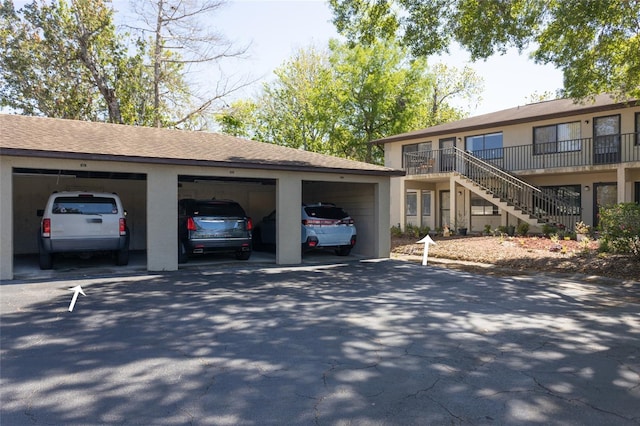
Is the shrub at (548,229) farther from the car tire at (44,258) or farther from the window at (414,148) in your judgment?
the car tire at (44,258)

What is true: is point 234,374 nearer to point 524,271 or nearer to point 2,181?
point 2,181

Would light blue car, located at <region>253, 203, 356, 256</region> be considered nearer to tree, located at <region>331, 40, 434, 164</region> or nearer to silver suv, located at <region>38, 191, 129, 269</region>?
silver suv, located at <region>38, 191, 129, 269</region>

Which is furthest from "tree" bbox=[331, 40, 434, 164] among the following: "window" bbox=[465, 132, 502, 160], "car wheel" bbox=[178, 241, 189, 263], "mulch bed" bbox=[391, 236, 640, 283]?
"car wheel" bbox=[178, 241, 189, 263]

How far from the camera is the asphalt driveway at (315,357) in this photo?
338 cm

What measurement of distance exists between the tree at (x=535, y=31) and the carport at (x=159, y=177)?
4263mm

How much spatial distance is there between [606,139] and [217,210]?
53.0 ft

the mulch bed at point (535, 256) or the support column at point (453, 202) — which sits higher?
the support column at point (453, 202)

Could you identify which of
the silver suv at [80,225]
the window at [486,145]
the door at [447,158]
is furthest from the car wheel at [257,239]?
the window at [486,145]

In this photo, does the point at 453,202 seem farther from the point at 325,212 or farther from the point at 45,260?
the point at 45,260

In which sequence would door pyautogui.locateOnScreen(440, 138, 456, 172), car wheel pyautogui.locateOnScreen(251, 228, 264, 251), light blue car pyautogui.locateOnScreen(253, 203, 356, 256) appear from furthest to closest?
door pyautogui.locateOnScreen(440, 138, 456, 172) < car wheel pyautogui.locateOnScreen(251, 228, 264, 251) < light blue car pyautogui.locateOnScreen(253, 203, 356, 256)

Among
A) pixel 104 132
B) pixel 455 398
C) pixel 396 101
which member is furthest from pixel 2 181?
pixel 396 101

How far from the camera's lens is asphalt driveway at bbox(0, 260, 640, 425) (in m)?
3.38

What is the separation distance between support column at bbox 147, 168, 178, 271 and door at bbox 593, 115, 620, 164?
55.4ft

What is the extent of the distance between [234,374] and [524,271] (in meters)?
9.42
